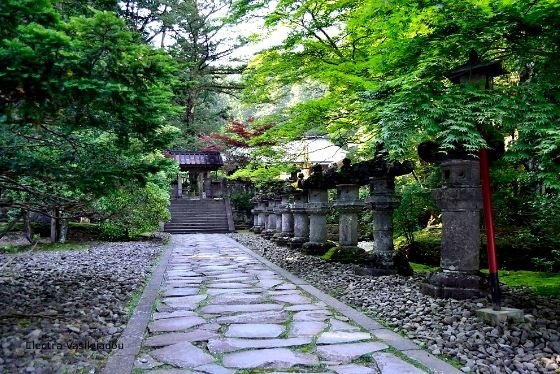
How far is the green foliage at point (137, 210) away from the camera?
43.5 ft

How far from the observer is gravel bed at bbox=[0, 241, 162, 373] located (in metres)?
3.35

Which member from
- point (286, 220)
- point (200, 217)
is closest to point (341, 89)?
point (286, 220)

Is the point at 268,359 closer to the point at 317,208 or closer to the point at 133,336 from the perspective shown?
the point at 133,336

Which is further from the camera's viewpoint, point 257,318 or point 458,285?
point 458,285

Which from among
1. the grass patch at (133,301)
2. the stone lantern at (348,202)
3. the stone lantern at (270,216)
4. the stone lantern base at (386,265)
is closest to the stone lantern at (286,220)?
the stone lantern at (270,216)

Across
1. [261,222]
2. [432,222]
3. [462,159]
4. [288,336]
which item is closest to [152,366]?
[288,336]

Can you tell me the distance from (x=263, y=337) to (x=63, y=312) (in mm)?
2216

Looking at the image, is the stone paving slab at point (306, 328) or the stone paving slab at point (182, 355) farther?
the stone paving slab at point (306, 328)

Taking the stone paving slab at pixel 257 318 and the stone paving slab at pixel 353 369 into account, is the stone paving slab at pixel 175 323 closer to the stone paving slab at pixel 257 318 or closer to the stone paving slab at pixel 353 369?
the stone paving slab at pixel 257 318

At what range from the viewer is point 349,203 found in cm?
862

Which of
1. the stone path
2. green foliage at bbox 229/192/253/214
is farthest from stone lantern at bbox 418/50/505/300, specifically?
green foliage at bbox 229/192/253/214

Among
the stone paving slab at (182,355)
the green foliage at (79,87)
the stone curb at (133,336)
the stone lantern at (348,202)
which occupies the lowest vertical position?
the stone paving slab at (182,355)

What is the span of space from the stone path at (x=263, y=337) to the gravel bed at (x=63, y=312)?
0.42 metres

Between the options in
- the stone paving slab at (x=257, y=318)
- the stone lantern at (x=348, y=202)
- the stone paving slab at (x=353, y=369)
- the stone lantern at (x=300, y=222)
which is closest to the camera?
the stone paving slab at (x=353, y=369)
